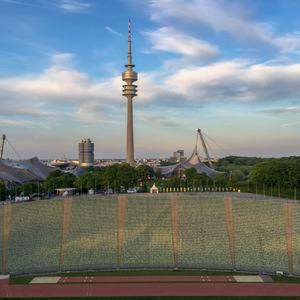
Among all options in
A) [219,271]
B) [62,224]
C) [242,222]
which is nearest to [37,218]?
[62,224]

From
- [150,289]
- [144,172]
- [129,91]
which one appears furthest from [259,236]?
[129,91]

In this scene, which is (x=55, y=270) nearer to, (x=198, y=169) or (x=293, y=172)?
(x=293, y=172)

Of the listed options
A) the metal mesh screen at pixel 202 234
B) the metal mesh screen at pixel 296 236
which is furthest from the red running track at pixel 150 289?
the metal mesh screen at pixel 202 234

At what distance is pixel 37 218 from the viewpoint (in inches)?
1758

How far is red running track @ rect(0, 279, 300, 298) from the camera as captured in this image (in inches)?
1305

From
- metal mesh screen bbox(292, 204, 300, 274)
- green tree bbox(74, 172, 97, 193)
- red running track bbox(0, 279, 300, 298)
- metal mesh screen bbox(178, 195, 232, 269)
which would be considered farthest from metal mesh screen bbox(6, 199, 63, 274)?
metal mesh screen bbox(292, 204, 300, 274)

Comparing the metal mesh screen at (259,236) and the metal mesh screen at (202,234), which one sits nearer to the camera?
the metal mesh screen at (259,236)

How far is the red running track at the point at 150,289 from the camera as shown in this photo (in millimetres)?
33156

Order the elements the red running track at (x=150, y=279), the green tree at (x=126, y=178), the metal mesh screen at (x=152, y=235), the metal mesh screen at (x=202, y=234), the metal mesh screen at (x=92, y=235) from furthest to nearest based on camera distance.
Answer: the green tree at (x=126, y=178) < the metal mesh screen at (x=202, y=234) < the metal mesh screen at (x=92, y=235) < the metal mesh screen at (x=152, y=235) < the red running track at (x=150, y=279)

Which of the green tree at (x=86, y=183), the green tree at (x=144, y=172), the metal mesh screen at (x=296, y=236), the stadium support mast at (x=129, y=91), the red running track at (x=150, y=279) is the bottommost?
the red running track at (x=150, y=279)

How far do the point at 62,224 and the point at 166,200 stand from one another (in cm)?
1391

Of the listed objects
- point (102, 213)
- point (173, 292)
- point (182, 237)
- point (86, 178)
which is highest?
point (86, 178)

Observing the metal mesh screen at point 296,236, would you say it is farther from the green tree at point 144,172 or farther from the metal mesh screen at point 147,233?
the green tree at point 144,172

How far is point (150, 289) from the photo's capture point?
112 ft
